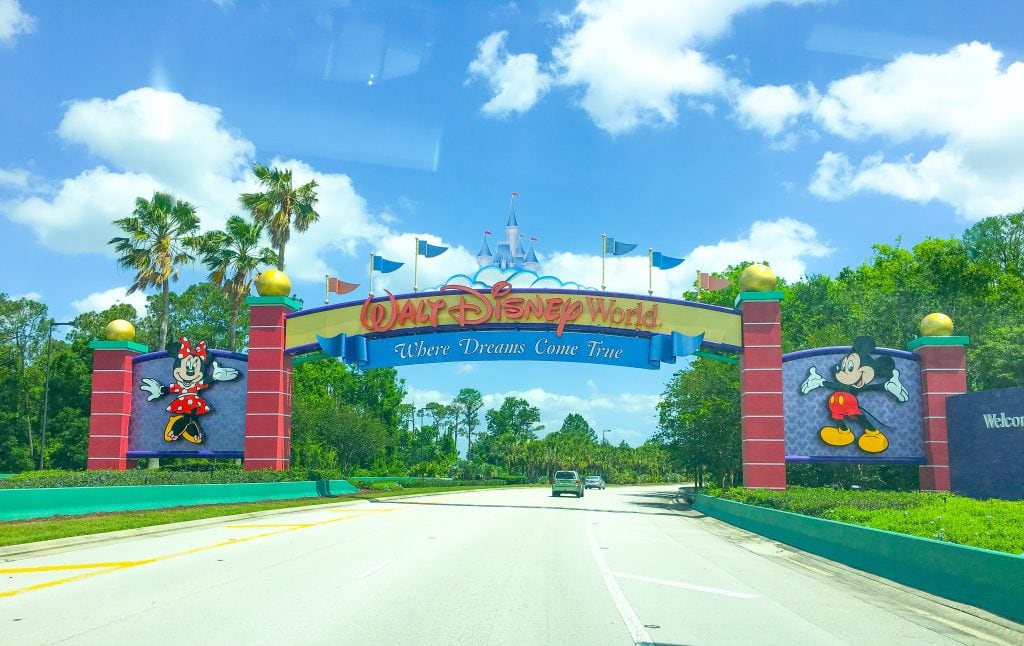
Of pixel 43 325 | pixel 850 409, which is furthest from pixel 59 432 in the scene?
pixel 850 409

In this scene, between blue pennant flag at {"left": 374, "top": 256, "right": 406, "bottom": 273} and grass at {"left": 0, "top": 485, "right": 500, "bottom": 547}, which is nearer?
grass at {"left": 0, "top": 485, "right": 500, "bottom": 547}

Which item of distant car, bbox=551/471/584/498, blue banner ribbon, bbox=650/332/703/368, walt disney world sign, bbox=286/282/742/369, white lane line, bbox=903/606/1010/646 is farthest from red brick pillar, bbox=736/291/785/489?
distant car, bbox=551/471/584/498

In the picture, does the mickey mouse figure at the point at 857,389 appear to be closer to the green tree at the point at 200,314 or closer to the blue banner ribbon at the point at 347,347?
the blue banner ribbon at the point at 347,347

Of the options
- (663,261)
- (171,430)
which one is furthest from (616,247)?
(171,430)

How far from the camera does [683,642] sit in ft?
26.8

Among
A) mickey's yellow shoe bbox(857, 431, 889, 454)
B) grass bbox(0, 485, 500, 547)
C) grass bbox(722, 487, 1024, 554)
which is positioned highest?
mickey's yellow shoe bbox(857, 431, 889, 454)

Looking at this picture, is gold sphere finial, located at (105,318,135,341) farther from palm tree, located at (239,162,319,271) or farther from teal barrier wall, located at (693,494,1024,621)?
teal barrier wall, located at (693,494,1024,621)

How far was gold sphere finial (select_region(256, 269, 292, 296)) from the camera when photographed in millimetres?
35156

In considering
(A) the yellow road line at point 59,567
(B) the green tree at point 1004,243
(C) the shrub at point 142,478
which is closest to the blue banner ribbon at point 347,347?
(C) the shrub at point 142,478

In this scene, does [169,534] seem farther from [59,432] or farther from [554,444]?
[554,444]

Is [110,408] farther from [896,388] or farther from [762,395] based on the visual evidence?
[896,388]

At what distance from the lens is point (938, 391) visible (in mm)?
30359

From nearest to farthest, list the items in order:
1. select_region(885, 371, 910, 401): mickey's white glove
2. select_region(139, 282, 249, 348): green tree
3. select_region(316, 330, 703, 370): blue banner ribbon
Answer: select_region(885, 371, 910, 401): mickey's white glove
select_region(316, 330, 703, 370): blue banner ribbon
select_region(139, 282, 249, 348): green tree

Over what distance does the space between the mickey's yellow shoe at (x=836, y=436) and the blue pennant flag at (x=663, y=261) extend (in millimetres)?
8782
